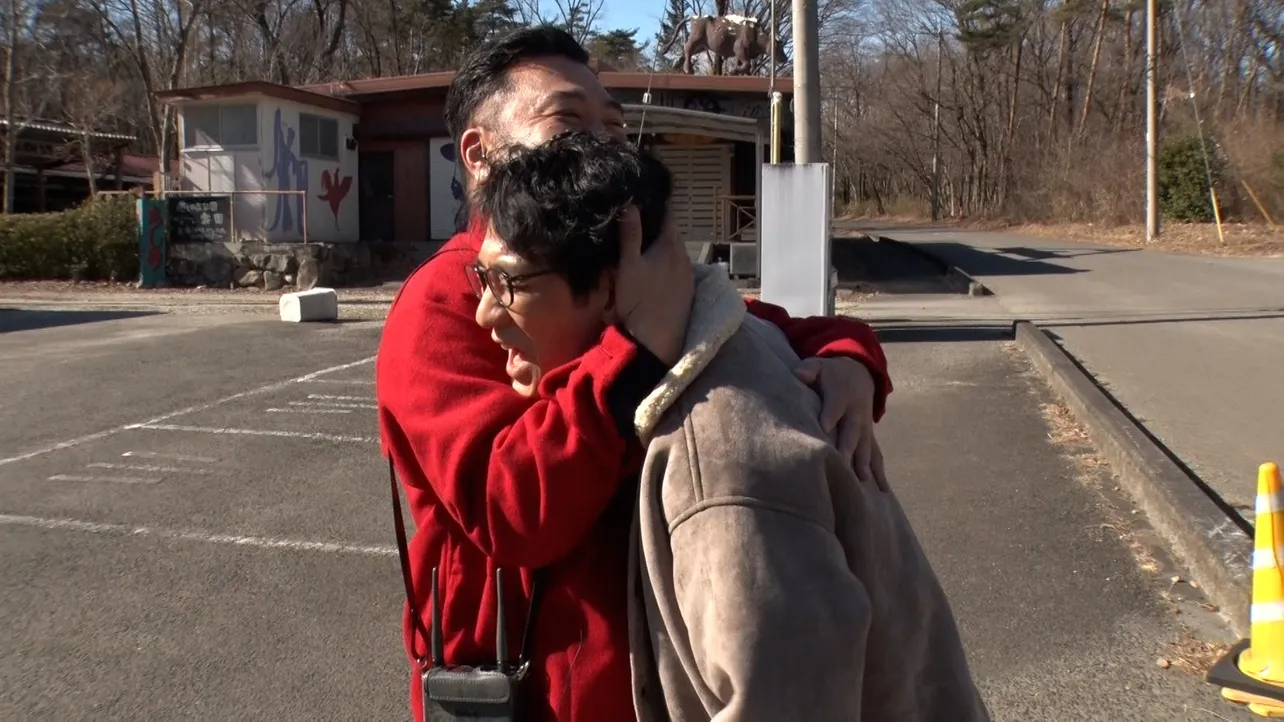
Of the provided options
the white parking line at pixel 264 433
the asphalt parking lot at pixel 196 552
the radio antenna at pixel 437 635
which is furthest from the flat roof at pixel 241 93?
the radio antenna at pixel 437 635

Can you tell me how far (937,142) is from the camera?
62.0 metres

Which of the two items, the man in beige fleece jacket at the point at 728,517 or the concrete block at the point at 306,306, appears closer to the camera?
the man in beige fleece jacket at the point at 728,517

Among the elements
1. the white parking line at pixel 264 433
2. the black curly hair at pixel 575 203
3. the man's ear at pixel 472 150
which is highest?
the man's ear at pixel 472 150

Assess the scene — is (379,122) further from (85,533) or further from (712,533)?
(712,533)

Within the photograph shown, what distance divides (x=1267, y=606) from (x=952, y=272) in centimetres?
2018

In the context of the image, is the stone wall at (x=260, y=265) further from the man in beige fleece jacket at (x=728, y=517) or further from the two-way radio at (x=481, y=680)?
the man in beige fleece jacket at (x=728, y=517)

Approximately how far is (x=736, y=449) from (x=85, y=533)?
5778 millimetres

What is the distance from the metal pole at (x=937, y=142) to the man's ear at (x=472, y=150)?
62.8 metres

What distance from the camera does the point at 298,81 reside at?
44.9m

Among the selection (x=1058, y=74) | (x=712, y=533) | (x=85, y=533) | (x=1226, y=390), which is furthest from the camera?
(x=1058, y=74)

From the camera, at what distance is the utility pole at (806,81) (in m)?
11.9

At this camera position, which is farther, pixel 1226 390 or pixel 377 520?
pixel 1226 390

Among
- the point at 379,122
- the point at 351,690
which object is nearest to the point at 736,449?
the point at 351,690

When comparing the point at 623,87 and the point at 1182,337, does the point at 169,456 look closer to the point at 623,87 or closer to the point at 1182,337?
the point at 1182,337
